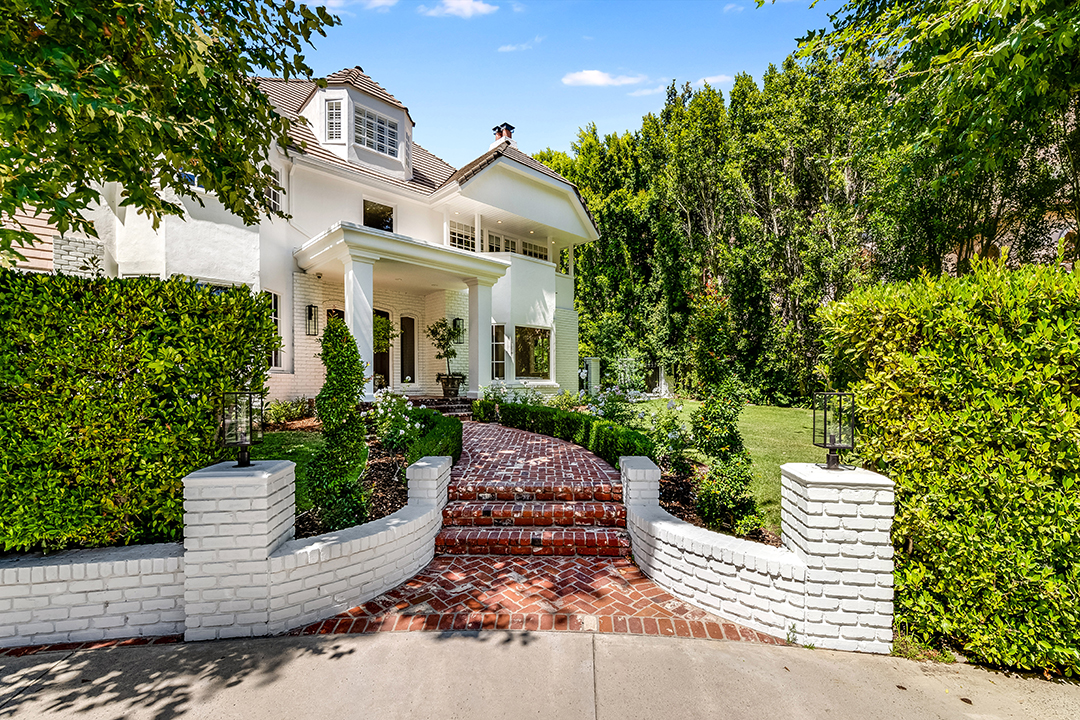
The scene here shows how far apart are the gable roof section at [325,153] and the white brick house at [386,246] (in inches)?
2.8

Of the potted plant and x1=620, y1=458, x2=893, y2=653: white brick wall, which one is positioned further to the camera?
the potted plant

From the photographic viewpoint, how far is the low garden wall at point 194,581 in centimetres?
321

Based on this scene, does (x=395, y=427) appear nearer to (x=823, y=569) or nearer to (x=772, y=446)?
(x=823, y=569)

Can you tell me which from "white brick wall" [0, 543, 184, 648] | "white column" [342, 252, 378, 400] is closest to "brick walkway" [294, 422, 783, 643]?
"white brick wall" [0, 543, 184, 648]

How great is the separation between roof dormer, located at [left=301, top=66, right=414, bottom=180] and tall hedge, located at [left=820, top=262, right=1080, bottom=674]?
46.3ft

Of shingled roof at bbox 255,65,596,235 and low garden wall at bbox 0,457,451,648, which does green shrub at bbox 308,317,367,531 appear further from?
shingled roof at bbox 255,65,596,235

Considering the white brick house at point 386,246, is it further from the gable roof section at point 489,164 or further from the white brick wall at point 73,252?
the white brick wall at point 73,252

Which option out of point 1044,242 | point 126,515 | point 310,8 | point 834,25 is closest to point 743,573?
point 126,515

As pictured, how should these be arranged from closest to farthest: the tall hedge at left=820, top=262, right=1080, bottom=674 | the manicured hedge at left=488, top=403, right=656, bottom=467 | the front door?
the tall hedge at left=820, top=262, right=1080, bottom=674 < the manicured hedge at left=488, top=403, right=656, bottom=467 < the front door

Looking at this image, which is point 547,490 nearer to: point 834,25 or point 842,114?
point 834,25

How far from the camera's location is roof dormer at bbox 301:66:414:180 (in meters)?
12.9

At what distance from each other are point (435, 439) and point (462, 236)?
10.3m

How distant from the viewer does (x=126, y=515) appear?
3.60 metres

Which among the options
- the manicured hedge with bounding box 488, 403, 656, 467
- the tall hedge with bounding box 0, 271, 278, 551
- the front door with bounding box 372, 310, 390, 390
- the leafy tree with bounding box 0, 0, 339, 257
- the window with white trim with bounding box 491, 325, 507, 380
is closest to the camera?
the leafy tree with bounding box 0, 0, 339, 257
